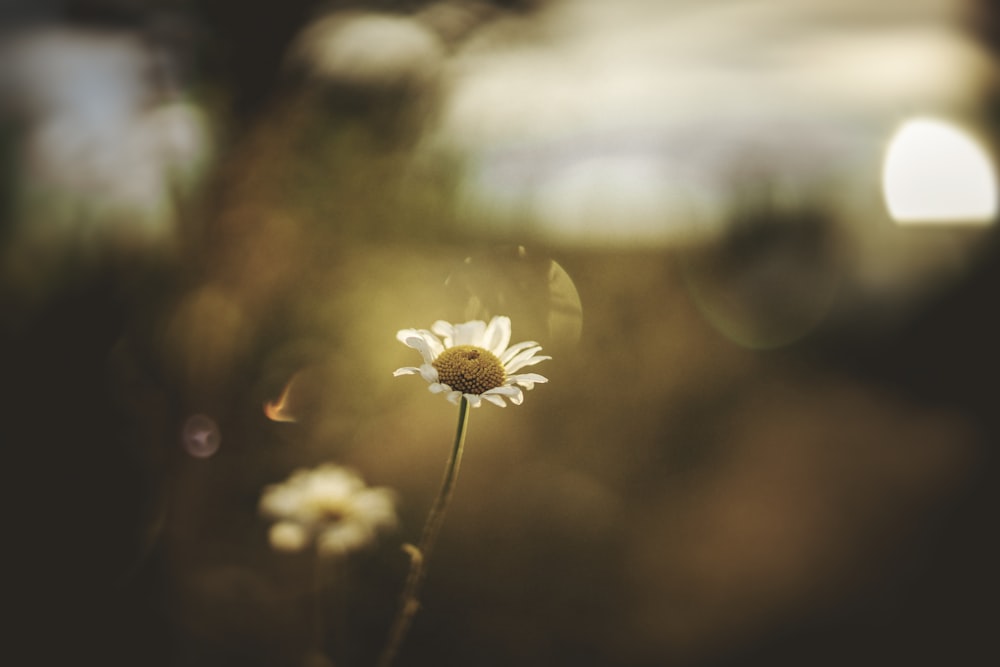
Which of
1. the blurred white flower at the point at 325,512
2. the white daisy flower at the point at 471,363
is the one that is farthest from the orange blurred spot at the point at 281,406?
the white daisy flower at the point at 471,363

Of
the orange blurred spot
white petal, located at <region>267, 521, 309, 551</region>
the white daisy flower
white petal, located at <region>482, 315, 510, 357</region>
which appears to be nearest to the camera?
the white daisy flower

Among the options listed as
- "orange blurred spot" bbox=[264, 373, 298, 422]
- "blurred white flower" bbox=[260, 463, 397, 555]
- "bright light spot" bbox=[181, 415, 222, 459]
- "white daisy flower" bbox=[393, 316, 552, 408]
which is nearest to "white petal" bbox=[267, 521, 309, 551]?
"blurred white flower" bbox=[260, 463, 397, 555]

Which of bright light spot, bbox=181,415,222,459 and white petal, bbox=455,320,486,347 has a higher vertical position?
white petal, bbox=455,320,486,347

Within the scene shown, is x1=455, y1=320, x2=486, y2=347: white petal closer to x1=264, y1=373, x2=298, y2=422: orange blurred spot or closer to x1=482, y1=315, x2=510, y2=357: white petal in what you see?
x1=482, y1=315, x2=510, y2=357: white petal

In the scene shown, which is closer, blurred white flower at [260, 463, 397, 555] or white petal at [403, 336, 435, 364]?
white petal at [403, 336, 435, 364]

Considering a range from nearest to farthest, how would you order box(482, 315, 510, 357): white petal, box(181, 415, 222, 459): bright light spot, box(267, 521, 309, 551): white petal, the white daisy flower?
the white daisy flower → box(482, 315, 510, 357): white petal → box(267, 521, 309, 551): white petal → box(181, 415, 222, 459): bright light spot

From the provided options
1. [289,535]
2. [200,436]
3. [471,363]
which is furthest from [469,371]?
[200,436]

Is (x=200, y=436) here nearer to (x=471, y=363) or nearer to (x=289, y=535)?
(x=289, y=535)

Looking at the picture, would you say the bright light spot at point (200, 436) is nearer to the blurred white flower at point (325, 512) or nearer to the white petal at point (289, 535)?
the blurred white flower at point (325, 512)
